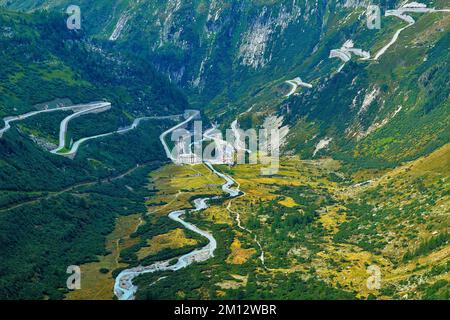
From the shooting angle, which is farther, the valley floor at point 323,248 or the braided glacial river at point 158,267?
the braided glacial river at point 158,267

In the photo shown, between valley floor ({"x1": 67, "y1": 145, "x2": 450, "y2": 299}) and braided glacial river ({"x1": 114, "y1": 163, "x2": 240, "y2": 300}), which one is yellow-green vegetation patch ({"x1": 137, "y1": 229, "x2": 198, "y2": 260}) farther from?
braided glacial river ({"x1": 114, "y1": 163, "x2": 240, "y2": 300})

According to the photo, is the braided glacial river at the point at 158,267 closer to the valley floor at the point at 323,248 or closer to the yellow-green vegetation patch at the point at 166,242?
the valley floor at the point at 323,248

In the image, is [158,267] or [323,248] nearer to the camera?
[158,267]

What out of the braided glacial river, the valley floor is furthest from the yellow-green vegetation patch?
the braided glacial river

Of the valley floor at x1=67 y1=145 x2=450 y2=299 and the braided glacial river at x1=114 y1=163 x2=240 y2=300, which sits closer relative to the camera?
the valley floor at x1=67 y1=145 x2=450 y2=299

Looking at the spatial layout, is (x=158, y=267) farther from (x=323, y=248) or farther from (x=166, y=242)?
(x=323, y=248)

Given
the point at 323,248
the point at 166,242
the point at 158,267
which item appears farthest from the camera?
the point at 166,242

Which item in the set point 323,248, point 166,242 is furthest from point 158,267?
point 323,248

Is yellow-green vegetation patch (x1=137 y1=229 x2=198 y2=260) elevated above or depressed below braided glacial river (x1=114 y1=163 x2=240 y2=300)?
above

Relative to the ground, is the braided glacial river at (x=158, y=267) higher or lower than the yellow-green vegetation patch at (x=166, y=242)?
lower

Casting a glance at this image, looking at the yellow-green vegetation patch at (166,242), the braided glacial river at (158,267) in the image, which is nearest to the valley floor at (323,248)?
the yellow-green vegetation patch at (166,242)

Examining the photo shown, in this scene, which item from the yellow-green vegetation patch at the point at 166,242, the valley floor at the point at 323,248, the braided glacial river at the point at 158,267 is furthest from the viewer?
the yellow-green vegetation patch at the point at 166,242

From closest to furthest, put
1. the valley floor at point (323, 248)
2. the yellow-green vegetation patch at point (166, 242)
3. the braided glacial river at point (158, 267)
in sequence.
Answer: the valley floor at point (323, 248) → the braided glacial river at point (158, 267) → the yellow-green vegetation patch at point (166, 242)
